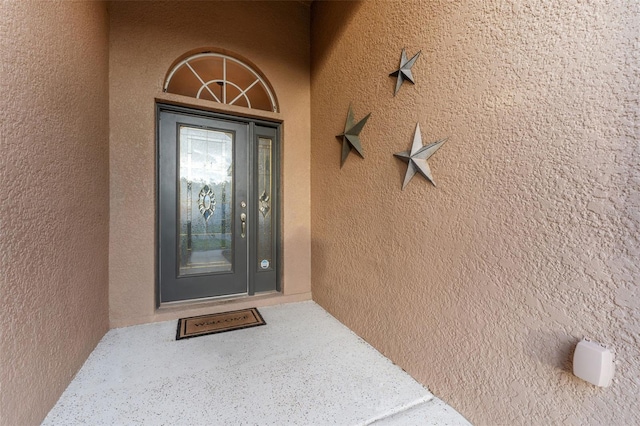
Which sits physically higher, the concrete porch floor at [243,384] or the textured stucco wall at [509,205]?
the textured stucco wall at [509,205]

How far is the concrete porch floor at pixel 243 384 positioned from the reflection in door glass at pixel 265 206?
89 centimetres

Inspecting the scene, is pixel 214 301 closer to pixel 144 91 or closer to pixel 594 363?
pixel 144 91

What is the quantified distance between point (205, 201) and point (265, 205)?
60 centimetres

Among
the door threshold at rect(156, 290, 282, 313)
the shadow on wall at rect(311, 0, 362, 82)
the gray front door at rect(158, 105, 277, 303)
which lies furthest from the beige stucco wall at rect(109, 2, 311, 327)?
the shadow on wall at rect(311, 0, 362, 82)

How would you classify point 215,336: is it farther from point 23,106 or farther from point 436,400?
point 23,106

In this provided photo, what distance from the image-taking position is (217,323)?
7.57 feet

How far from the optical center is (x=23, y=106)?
1.16 m

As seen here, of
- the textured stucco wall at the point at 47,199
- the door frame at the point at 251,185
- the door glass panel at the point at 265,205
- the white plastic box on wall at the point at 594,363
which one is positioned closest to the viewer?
the white plastic box on wall at the point at 594,363

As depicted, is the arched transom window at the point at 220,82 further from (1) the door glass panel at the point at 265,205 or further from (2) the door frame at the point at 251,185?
(1) the door glass panel at the point at 265,205

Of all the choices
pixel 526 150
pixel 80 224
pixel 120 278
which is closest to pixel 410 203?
pixel 526 150

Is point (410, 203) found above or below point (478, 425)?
above

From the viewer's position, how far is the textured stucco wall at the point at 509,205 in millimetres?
874

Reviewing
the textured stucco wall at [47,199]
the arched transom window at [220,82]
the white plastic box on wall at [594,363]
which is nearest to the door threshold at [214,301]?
the textured stucco wall at [47,199]

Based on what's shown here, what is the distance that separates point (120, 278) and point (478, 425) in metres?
2.63
